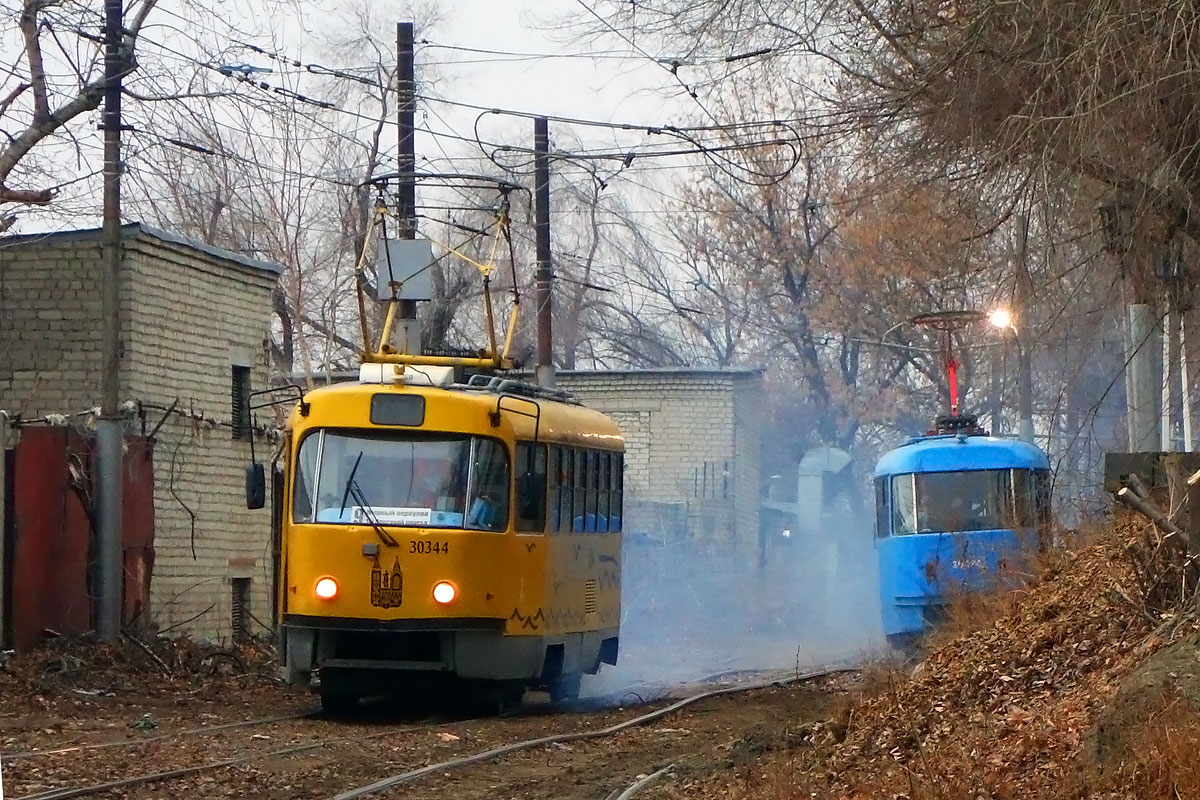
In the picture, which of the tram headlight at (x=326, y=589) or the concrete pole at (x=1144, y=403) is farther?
the concrete pole at (x=1144, y=403)

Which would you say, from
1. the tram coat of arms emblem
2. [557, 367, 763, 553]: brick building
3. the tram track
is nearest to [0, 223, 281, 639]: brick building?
the tram track

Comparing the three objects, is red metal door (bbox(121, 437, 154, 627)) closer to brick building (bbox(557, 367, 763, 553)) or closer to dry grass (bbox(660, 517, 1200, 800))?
dry grass (bbox(660, 517, 1200, 800))

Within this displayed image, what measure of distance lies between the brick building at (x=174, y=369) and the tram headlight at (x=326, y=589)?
6973 millimetres

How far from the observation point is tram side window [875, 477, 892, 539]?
21.7m

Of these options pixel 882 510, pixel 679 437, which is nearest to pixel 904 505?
pixel 882 510

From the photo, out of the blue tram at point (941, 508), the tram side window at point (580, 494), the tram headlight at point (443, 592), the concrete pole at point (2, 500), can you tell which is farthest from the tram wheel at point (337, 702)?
the blue tram at point (941, 508)

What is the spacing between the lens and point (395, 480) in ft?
46.5

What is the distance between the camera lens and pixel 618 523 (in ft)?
60.5

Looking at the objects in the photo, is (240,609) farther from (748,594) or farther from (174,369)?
(748,594)

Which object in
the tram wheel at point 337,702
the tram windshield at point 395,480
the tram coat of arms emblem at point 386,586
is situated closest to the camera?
the tram coat of arms emblem at point 386,586

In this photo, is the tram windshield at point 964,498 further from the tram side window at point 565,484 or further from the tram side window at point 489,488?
the tram side window at point 489,488

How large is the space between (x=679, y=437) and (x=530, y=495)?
23.9m

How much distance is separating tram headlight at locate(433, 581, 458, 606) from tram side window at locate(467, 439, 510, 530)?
0.54 m

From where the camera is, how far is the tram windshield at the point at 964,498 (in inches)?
814
